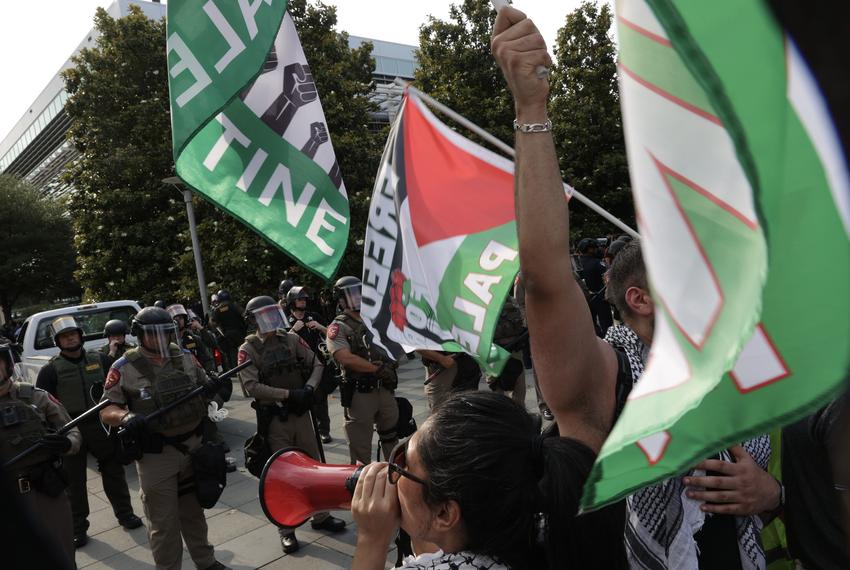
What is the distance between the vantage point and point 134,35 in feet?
62.4

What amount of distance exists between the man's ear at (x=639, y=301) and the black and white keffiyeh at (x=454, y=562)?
31.5 inches

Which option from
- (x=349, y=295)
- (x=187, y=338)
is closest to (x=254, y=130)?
(x=349, y=295)

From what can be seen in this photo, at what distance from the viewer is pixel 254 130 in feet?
9.96

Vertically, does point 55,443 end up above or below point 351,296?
below

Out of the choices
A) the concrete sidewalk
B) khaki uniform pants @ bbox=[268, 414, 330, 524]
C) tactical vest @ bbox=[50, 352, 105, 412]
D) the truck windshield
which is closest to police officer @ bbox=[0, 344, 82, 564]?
the concrete sidewalk

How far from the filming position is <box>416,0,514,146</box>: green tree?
21.0m

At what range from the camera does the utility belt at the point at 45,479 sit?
3.99 m

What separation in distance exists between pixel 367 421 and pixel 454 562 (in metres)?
4.12

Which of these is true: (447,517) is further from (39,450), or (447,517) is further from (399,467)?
(39,450)

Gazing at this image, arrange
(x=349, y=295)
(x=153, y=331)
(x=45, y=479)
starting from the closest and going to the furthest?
(x=45, y=479), (x=153, y=331), (x=349, y=295)

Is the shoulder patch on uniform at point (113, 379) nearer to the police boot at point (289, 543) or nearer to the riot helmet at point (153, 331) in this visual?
the riot helmet at point (153, 331)

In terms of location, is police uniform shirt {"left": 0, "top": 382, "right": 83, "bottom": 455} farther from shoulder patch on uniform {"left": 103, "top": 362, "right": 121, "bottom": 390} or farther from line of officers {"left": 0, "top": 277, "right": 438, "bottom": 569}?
shoulder patch on uniform {"left": 103, "top": 362, "right": 121, "bottom": 390}

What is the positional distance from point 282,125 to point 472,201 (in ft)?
3.22

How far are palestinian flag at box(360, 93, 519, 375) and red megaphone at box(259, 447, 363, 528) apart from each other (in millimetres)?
1136
